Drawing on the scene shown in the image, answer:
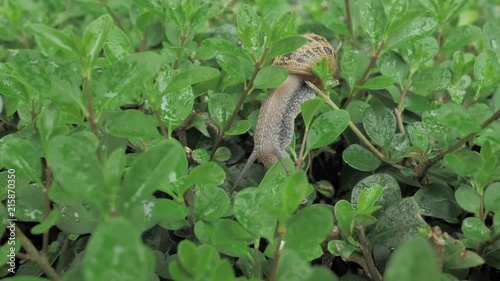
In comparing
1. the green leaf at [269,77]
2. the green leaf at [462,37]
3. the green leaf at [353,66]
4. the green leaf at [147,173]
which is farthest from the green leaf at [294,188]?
the green leaf at [462,37]

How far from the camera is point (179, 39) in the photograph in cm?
121

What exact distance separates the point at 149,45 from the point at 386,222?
849 mm

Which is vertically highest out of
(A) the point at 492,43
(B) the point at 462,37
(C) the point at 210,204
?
(A) the point at 492,43

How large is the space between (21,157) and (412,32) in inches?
29.1

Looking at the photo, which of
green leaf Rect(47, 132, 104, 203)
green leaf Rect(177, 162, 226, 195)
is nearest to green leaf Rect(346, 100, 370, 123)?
green leaf Rect(177, 162, 226, 195)

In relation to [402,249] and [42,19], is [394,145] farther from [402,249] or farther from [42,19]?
[42,19]

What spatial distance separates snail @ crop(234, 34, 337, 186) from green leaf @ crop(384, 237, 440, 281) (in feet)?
1.43

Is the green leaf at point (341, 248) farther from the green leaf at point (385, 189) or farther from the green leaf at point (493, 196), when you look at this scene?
the green leaf at point (493, 196)

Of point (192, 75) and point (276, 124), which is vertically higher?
point (192, 75)

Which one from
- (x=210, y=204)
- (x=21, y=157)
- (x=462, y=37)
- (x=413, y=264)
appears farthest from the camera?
(x=462, y=37)

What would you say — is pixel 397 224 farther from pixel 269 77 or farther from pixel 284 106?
pixel 284 106

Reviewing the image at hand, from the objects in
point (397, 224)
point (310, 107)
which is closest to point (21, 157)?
point (310, 107)

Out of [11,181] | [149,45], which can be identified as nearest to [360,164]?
[11,181]

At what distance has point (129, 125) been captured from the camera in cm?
76
